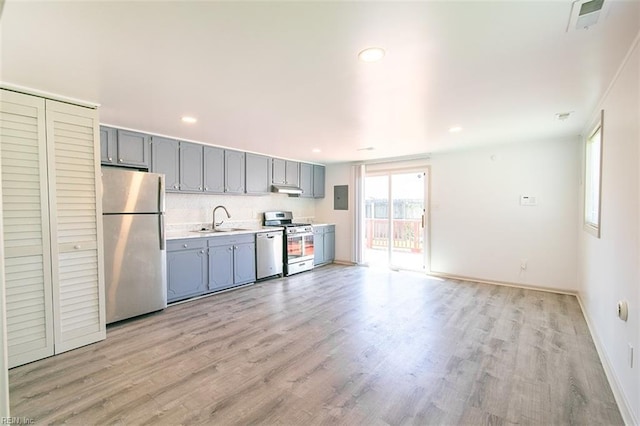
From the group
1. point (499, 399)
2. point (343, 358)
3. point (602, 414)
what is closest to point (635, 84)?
point (602, 414)

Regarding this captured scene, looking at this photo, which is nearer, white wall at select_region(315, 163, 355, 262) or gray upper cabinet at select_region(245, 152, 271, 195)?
gray upper cabinet at select_region(245, 152, 271, 195)

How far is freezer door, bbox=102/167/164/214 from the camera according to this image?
10.1 feet

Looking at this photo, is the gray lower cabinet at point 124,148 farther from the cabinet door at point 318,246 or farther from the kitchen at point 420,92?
the cabinet door at point 318,246

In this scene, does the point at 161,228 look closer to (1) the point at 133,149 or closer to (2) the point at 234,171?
(1) the point at 133,149

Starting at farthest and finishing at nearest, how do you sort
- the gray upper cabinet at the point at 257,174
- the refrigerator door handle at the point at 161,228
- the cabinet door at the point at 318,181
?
the cabinet door at the point at 318,181 < the gray upper cabinet at the point at 257,174 < the refrigerator door handle at the point at 161,228

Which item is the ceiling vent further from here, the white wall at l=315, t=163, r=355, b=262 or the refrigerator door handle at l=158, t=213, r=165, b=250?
the white wall at l=315, t=163, r=355, b=262

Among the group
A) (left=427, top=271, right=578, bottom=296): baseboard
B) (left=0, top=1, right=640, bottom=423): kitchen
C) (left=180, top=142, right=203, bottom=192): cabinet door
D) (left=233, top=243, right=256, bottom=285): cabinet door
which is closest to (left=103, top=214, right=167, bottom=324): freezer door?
(left=0, top=1, right=640, bottom=423): kitchen

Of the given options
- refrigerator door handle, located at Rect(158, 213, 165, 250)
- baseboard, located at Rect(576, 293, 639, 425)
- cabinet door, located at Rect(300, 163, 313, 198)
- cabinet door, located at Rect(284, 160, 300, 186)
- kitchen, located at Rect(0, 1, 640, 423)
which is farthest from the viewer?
cabinet door, located at Rect(300, 163, 313, 198)

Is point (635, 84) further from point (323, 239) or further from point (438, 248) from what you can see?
point (323, 239)

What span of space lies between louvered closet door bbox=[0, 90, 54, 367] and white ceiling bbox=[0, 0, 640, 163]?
33 cm

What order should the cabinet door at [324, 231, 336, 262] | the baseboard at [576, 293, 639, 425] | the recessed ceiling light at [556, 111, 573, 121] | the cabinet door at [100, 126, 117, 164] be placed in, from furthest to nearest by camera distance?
the cabinet door at [324, 231, 336, 262] < the cabinet door at [100, 126, 117, 164] < the recessed ceiling light at [556, 111, 573, 121] < the baseboard at [576, 293, 639, 425]

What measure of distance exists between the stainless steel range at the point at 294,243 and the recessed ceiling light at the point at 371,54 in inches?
149

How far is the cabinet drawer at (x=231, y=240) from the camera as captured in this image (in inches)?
165

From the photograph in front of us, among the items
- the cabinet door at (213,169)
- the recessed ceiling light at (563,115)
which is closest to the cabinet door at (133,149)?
the cabinet door at (213,169)
